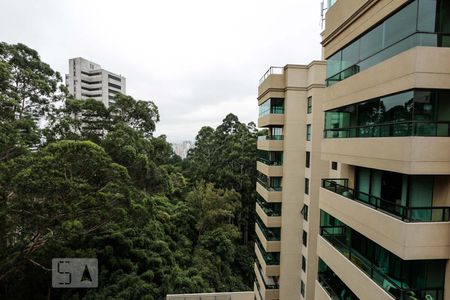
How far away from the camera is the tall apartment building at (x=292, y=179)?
1242 cm

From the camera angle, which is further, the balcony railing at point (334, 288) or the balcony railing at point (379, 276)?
the balcony railing at point (334, 288)

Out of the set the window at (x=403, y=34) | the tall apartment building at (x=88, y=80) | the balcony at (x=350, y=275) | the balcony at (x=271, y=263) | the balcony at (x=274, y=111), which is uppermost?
the tall apartment building at (x=88, y=80)

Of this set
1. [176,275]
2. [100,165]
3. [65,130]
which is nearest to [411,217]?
[100,165]

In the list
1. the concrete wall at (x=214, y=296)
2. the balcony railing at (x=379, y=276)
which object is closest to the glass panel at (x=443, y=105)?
the balcony railing at (x=379, y=276)

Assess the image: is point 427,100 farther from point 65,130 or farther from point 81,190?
point 65,130

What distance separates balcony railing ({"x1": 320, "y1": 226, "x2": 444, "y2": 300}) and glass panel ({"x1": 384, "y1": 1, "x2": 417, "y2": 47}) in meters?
4.37

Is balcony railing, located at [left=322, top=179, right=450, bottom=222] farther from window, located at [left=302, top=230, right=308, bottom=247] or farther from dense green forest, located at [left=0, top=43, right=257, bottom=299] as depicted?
dense green forest, located at [left=0, top=43, right=257, bottom=299]

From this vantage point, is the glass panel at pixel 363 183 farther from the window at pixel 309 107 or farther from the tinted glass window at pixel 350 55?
the window at pixel 309 107

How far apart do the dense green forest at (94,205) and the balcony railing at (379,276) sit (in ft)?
31.4

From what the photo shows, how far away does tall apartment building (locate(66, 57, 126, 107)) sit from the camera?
56.8 meters

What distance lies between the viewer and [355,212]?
5.97 meters

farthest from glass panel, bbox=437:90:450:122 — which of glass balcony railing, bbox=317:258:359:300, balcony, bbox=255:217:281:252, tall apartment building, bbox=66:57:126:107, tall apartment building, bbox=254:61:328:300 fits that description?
tall apartment building, bbox=66:57:126:107

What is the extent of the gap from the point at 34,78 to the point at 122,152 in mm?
6105

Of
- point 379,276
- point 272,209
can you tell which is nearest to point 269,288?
point 272,209
